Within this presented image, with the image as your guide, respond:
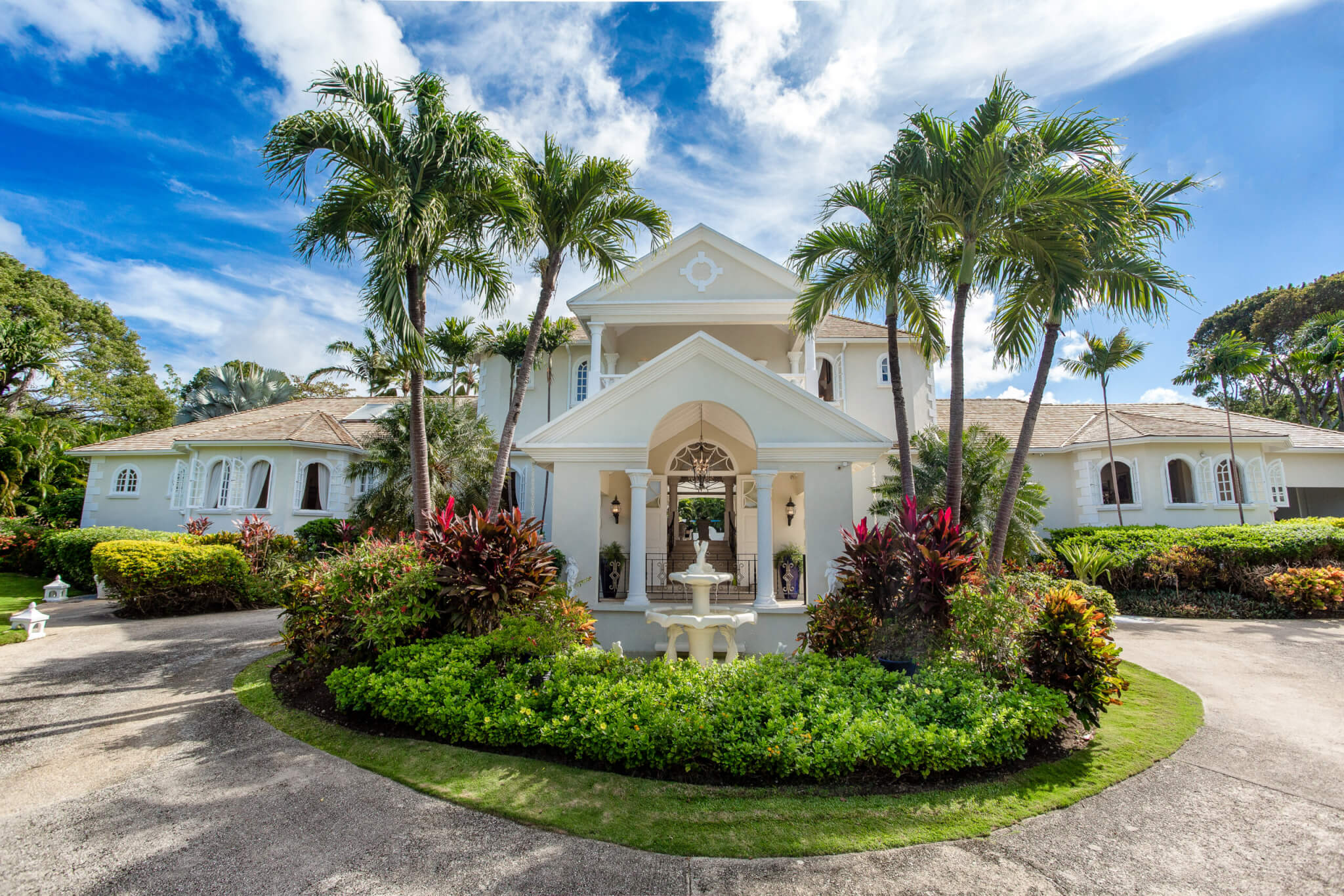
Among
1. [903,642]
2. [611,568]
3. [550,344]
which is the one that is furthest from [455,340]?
[903,642]

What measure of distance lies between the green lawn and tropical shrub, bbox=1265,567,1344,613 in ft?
33.4

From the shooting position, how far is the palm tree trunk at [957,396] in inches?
378

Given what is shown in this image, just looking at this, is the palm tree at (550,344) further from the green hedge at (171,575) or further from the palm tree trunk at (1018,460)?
the palm tree trunk at (1018,460)

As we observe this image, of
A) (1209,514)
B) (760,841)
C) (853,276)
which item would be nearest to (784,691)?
(760,841)

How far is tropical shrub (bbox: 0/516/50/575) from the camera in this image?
1944 centimetres

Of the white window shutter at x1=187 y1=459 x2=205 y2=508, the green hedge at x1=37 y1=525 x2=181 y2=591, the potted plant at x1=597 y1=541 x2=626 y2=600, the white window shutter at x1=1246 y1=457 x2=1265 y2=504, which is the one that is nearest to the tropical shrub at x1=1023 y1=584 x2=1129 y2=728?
the potted plant at x1=597 y1=541 x2=626 y2=600

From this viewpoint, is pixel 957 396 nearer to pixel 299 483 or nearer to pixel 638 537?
pixel 638 537

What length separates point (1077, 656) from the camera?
6531 mm

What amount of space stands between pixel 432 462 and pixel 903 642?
12.9 metres

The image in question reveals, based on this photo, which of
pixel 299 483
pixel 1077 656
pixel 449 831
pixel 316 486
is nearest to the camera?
pixel 449 831

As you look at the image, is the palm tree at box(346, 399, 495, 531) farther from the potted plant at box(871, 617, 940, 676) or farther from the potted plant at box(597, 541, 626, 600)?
the potted plant at box(871, 617, 940, 676)

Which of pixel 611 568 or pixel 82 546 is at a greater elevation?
pixel 82 546

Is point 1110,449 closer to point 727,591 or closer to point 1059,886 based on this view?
point 727,591

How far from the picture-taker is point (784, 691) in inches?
248
